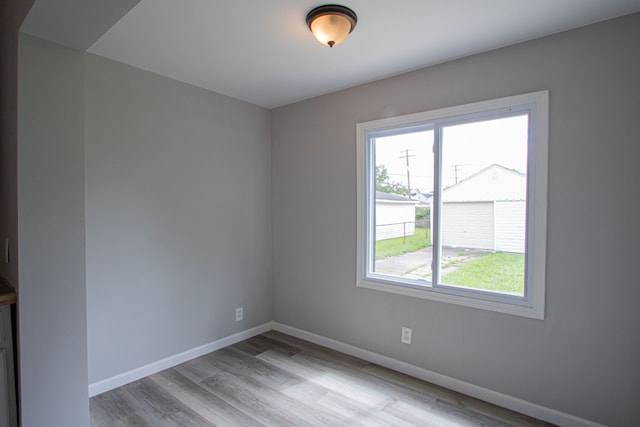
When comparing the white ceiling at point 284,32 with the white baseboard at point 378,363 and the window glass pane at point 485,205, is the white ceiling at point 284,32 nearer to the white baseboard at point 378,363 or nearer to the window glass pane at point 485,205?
the window glass pane at point 485,205

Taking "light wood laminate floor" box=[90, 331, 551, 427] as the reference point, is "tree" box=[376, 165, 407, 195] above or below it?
above

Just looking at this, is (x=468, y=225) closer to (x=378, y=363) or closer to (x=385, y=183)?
(x=385, y=183)

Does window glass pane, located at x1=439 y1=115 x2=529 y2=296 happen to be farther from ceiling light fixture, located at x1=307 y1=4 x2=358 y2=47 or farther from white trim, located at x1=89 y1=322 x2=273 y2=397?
white trim, located at x1=89 y1=322 x2=273 y2=397

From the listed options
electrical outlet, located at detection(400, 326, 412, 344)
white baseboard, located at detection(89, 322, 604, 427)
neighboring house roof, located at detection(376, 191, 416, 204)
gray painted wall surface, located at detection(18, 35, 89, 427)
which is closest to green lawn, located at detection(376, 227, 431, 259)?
neighboring house roof, located at detection(376, 191, 416, 204)

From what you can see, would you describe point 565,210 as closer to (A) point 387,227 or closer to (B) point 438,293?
(B) point 438,293

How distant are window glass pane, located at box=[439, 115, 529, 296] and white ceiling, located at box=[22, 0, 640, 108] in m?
0.61

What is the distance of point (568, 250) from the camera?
2.08 metres

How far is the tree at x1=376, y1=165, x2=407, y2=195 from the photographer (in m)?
2.93

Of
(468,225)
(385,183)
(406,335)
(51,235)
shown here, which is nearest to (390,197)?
(385,183)

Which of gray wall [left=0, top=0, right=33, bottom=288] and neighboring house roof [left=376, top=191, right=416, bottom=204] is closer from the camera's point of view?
gray wall [left=0, top=0, right=33, bottom=288]

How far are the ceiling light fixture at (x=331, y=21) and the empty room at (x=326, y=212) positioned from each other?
0.04ft

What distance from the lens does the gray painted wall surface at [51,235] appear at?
1.50 metres

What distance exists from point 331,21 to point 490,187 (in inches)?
63.3

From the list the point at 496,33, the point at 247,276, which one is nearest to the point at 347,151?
the point at 496,33
